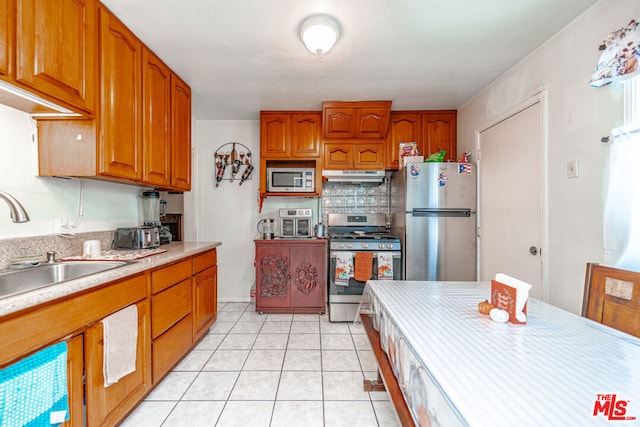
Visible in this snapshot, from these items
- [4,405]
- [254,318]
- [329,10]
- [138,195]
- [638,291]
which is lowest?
[254,318]

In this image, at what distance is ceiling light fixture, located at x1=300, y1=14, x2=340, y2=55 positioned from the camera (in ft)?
5.41

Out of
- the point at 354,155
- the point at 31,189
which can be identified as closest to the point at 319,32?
the point at 354,155

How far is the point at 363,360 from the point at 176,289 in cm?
153

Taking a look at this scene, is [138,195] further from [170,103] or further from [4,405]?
[4,405]

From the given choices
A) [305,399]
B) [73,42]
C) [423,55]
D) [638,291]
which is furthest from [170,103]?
[638,291]

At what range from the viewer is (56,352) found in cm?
104

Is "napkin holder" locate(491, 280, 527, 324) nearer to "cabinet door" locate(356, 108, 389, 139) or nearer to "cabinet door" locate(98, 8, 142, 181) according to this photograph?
"cabinet door" locate(98, 8, 142, 181)

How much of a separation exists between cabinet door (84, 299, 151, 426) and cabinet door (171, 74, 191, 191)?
126 cm

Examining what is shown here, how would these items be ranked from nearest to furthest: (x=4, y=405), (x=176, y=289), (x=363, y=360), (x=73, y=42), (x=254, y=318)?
(x=4, y=405), (x=73, y=42), (x=176, y=289), (x=363, y=360), (x=254, y=318)

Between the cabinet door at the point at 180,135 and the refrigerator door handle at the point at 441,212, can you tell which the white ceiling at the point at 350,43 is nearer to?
the cabinet door at the point at 180,135

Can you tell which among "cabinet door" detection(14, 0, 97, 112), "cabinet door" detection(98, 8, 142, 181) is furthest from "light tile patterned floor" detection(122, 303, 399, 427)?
"cabinet door" detection(14, 0, 97, 112)

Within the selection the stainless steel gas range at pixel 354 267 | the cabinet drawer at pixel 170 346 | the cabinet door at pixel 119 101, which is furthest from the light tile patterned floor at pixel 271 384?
the cabinet door at pixel 119 101

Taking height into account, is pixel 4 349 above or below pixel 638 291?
below

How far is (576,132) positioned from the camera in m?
1.67
